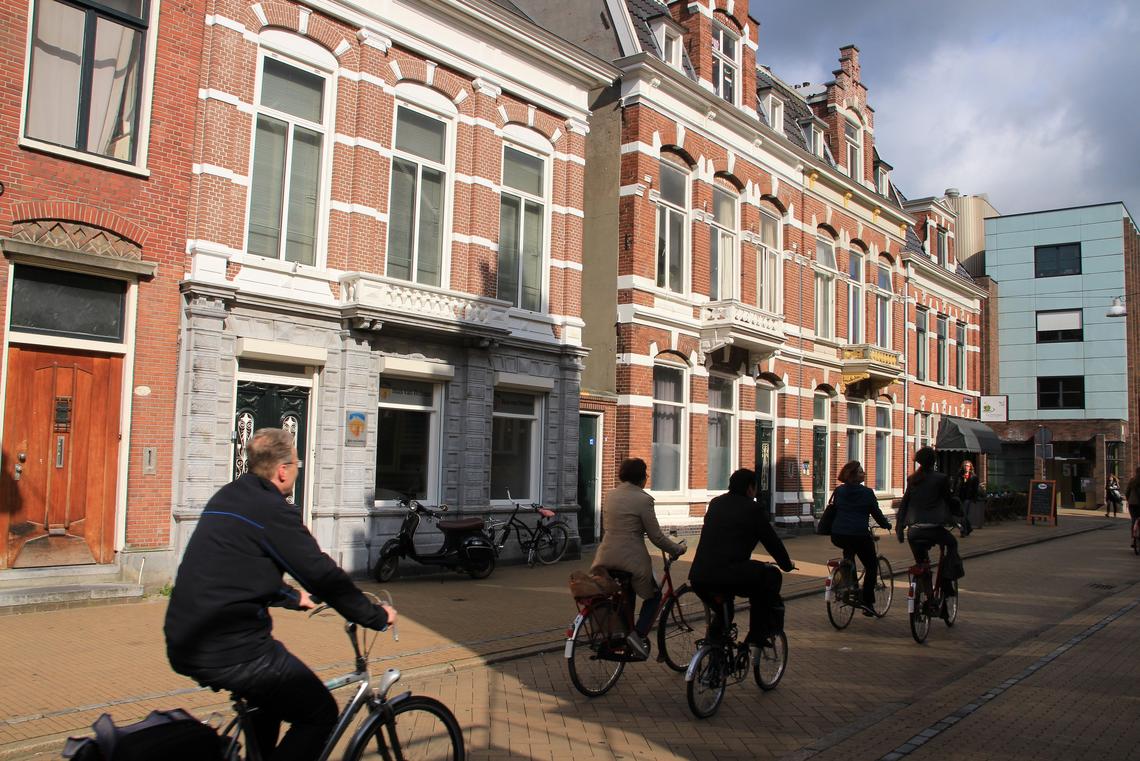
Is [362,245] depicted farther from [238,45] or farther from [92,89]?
[92,89]

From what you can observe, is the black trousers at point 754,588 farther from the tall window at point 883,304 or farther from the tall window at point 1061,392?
the tall window at point 1061,392

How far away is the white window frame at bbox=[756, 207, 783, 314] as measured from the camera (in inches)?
899

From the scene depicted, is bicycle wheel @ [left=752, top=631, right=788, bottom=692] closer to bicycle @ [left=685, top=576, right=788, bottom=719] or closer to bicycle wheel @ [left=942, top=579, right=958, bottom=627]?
bicycle @ [left=685, top=576, right=788, bottom=719]

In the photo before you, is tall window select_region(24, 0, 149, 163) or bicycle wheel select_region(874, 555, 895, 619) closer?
bicycle wheel select_region(874, 555, 895, 619)

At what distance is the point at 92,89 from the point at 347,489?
5976 mm

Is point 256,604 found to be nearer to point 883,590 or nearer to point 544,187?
point 883,590

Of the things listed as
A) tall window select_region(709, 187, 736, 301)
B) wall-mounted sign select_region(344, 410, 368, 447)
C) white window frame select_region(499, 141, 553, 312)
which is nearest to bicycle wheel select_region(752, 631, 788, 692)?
wall-mounted sign select_region(344, 410, 368, 447)

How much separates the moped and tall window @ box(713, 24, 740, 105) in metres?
12.6

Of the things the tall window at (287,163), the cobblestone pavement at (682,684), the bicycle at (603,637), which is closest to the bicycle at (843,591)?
the cobblestone pavement at (682,684)

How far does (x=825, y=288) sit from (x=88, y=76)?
1984cm

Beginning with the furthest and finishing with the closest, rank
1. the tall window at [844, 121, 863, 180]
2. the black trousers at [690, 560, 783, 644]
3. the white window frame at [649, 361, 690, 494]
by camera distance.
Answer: the tall window at [844, 121, 863, 180]
the white window frame at [649, 361, 690, 494]
the black trousers at [690, 560, 783, 644]

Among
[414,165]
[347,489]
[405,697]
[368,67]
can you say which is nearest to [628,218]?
A: [414,165]

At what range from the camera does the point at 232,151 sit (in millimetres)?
12148

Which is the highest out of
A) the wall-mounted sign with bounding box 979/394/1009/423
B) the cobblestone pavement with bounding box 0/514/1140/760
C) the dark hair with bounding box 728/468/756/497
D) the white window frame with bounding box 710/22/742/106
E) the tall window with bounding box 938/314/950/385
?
the white window frame with bounding box 710/22/742/106
